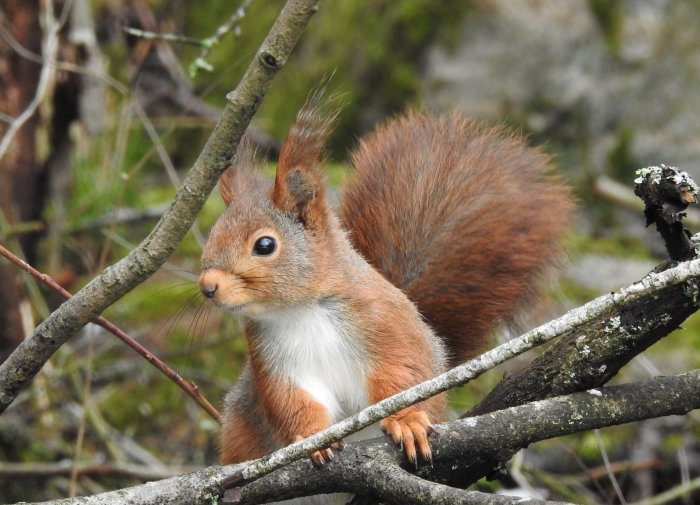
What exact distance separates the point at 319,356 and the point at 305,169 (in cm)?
33

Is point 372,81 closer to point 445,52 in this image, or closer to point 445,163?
point 445,52

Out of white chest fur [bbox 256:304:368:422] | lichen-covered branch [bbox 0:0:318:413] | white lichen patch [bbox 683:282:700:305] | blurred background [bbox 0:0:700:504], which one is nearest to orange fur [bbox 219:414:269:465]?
white chest fur [bbox 256:304:368:422]

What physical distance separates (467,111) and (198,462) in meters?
1.81

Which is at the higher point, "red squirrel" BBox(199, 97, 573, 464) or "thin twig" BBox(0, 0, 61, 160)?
"thin twig" BBox(0, 0, 61, 160)

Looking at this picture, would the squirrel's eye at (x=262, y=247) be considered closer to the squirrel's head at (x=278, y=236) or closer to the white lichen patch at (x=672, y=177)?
the squirrel's head at (x=278, y=236)

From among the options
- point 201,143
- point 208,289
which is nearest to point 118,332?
point 208,289

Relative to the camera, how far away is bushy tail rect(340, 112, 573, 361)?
6.64 feet

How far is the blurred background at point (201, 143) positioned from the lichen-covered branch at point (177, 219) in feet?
1.39

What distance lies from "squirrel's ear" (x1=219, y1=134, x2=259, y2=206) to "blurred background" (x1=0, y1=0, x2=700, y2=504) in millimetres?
188

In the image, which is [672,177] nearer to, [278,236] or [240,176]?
[278,236]

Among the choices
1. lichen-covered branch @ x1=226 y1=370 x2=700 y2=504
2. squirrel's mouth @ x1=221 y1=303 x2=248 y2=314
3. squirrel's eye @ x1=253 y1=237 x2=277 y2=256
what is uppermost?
squirrel's eye @ x1=253 y1=237 x2=277 y2=256

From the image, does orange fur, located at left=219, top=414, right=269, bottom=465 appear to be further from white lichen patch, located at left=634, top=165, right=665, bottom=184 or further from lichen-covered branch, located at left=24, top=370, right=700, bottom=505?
white lichen patch, located at left=634, top=165, right=665, bottom=184

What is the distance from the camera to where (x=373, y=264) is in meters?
2.11

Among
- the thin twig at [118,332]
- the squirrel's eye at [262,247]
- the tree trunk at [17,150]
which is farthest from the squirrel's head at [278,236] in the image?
the tree trunk at [17,150]
